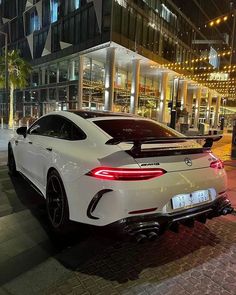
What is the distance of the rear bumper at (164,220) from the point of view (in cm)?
273

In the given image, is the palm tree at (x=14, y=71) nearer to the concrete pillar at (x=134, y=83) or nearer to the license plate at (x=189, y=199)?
the concrete pillar at (x=134, y=83)

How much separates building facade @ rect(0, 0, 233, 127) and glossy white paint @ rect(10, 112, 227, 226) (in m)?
16.5

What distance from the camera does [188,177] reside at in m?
3.07

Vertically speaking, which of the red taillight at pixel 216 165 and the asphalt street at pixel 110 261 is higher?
the red taillight at pixel 216 165

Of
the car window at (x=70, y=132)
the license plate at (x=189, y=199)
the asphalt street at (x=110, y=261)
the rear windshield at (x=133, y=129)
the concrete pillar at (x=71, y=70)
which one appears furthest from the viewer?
the concrete pillar at (x=71, y=70)

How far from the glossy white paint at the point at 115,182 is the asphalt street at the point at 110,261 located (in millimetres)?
281

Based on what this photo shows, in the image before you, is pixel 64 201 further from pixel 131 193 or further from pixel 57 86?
pixel 57 86

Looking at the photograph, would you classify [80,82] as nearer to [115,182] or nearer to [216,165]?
[216,165]

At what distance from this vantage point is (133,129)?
3.99 metres

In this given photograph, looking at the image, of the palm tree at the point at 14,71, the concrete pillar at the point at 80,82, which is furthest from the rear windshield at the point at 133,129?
the palm tree at the point at 14,71

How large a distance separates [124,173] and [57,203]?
1329 millimetres

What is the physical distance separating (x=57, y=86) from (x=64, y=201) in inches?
1029

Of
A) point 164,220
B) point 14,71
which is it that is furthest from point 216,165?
point 14,71

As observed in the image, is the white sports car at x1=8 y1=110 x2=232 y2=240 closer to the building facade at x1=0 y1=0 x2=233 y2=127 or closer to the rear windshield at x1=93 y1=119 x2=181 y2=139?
the rear windshield at x1=93 y1=119 x2=181 y2=139
